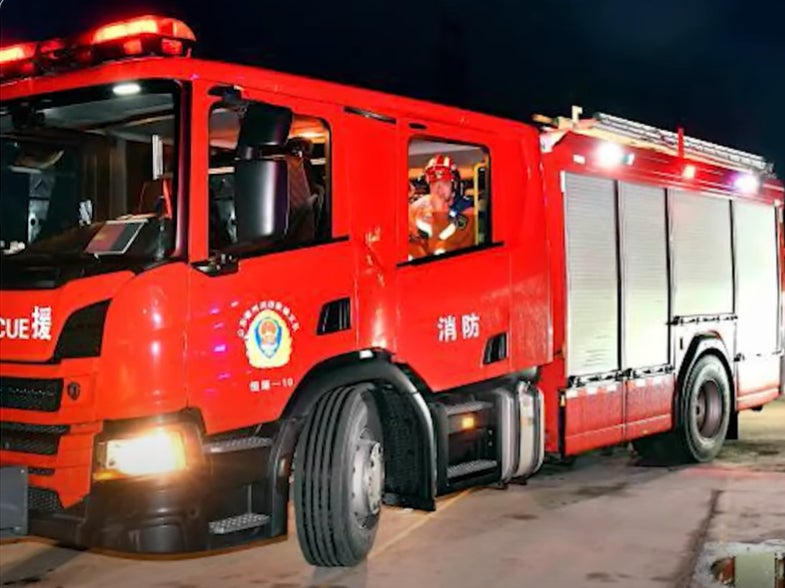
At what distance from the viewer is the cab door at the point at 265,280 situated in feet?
15.2

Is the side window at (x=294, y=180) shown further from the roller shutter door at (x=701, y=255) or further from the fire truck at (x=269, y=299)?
the roller shutter door at (x=701, y=255)

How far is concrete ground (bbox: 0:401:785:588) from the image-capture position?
5.57m

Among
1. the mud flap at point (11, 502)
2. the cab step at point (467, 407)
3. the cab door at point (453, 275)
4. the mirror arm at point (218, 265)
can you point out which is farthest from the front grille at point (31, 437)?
the cab step at point (467, 407)

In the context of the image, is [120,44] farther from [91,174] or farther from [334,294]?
[334,294]

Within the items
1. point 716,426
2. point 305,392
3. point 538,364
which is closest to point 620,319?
point 538,364

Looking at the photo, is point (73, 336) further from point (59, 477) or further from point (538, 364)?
point (538, 364)

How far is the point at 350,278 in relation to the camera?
5363 millimetres

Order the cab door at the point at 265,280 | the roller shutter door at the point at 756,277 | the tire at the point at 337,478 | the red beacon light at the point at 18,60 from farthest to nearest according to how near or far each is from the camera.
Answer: the roller shutter door at the point at 756,277 < the tire at the point at 337,478 < the red beacon light at the point at 18,60 < the cab door at the point at 265,280

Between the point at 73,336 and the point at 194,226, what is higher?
the point at 194,226

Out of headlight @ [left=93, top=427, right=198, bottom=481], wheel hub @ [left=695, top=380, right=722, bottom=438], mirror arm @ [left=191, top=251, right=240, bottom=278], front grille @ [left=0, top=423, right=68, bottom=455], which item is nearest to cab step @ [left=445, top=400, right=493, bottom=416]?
mirror arm @ [left=191, top=251, right=240, bottom=278]

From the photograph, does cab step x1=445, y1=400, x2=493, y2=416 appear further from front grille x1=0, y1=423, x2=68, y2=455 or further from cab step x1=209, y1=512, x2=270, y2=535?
front grille x1=0, y1=423, x2=68, y2=455

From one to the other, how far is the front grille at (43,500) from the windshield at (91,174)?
101 centimetres

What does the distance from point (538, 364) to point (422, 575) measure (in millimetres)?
1816

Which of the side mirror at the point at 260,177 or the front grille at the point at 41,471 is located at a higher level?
the side mirror at the point at 260,177
